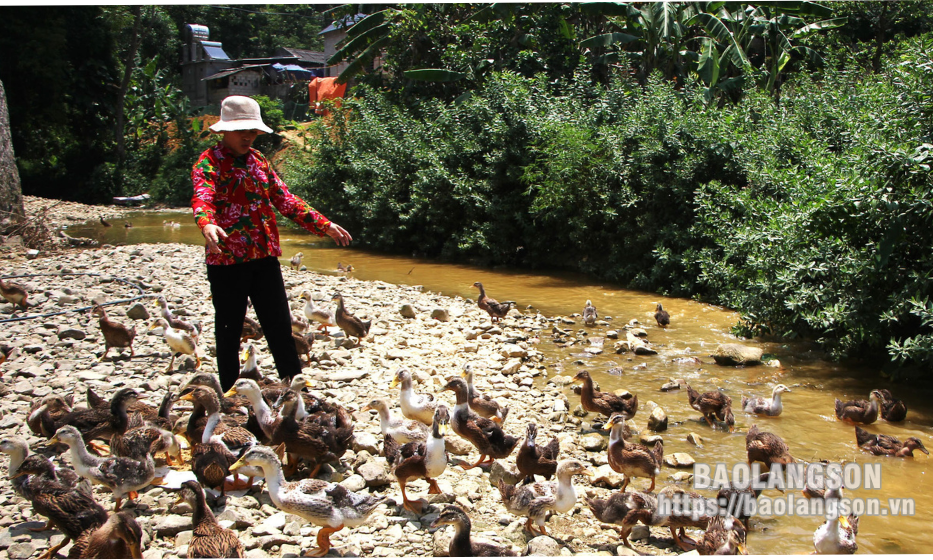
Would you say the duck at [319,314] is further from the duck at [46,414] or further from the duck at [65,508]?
the duck at [65,508]

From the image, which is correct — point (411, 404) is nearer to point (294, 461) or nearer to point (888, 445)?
point (294, 461)

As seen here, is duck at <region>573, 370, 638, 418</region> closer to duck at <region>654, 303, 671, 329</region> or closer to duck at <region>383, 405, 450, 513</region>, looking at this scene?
duck at <region>383, 405, 450, 513</region>

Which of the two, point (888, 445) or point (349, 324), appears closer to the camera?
point (888, 445)

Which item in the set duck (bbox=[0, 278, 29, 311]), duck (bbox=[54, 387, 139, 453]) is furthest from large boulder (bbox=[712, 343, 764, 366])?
duck (bbox=[0, 278, 29, 311])

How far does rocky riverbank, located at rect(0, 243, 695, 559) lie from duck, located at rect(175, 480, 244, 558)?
0.64 feet

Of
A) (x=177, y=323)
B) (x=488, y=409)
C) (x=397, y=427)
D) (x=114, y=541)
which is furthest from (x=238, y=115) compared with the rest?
(x=177, y=323)

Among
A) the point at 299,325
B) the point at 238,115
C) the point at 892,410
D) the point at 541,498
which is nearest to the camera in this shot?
the point at 541,498

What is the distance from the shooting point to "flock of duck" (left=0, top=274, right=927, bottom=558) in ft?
13.2

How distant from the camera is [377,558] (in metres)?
4.10

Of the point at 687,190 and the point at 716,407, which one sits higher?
the point at 687,190

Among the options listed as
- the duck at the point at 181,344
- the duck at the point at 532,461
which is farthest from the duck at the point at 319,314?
the duck at the point at 532,461

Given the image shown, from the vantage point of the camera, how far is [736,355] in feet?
29.8

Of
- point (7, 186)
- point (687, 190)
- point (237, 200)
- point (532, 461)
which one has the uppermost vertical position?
point (687, 190)

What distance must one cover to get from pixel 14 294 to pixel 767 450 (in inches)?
418
